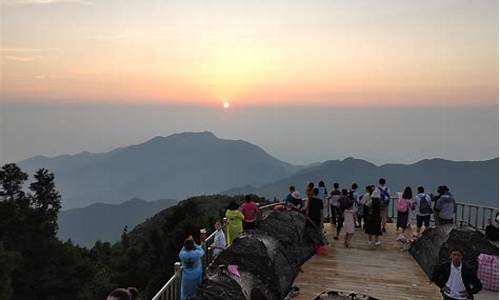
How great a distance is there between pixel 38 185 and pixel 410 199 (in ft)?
94.9

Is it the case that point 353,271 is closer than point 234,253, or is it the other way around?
point 234,253

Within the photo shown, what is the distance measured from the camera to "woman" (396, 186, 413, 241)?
16031 mm

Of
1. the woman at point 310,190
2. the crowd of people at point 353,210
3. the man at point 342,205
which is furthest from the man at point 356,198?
the woman at point 310,190

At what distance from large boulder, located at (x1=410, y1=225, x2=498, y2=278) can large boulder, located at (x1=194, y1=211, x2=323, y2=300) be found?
320cm

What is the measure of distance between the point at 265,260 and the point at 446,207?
698cm

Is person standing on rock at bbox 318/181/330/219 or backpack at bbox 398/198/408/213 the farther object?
person standing on rock at bbox 318/181/330/219

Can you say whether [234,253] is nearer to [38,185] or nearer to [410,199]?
[410,199]

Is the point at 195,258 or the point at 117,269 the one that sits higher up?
the point at 195,258

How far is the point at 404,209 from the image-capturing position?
636 inches

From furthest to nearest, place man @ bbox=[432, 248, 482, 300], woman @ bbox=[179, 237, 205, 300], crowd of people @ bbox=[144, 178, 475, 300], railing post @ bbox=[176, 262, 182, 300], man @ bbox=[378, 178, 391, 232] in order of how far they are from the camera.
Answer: man @ bbox=[378, 178, 391, 232] → crowd of people @ bbox=[144, 178, 475, 300] → woman @ bbox=[179, 237, 205, 300] → railing post @ bbox=[176, 262, 182, 300] → man @ bbox=[432, 248, 482, 300]

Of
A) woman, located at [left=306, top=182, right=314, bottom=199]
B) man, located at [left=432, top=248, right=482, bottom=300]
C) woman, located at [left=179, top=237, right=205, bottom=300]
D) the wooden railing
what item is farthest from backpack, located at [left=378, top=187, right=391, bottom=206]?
woman, located at [left=179, top=237, right=205, bottom=300]

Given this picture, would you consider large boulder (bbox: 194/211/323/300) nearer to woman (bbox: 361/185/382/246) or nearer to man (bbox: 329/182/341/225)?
woman (bbox: 361/185/382/246)

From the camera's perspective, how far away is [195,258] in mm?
9359

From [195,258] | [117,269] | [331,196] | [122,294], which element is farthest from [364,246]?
[117,269]
